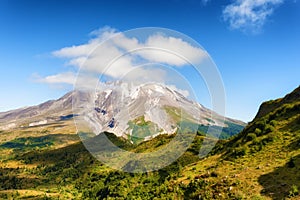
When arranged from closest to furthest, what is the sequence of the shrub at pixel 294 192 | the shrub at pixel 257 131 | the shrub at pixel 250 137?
the shrub at pixel 294 192 → the shrub at pixel 250 137 → the shrub at pixel 257 131

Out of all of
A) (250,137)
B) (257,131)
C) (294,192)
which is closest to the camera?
(294,192)

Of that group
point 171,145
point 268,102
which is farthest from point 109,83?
point 268,102

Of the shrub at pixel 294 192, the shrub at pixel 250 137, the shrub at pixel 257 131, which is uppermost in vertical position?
the shrub at pixel 257 131

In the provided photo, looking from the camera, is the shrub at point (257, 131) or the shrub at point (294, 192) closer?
the shrub at point (294, 192)

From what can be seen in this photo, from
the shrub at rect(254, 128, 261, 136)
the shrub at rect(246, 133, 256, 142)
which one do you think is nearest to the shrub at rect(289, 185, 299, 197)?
the shrub at rect(246, 133, 256, 142)

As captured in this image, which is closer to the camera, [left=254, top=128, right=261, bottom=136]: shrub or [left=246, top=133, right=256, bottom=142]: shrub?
[left=246, top=133, right=256, bottom=142]: shrub

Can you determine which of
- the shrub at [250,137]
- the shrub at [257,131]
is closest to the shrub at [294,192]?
the shrub at [250,137]

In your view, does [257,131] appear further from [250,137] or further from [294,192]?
[294,192]

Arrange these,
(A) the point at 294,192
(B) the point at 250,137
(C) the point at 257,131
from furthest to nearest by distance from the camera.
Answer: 1. (C) the point at 257,131
2. (B) the point at 250,137
3. (A) the point at 294,192

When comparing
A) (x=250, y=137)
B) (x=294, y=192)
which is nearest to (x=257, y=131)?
(x=250, y=137)

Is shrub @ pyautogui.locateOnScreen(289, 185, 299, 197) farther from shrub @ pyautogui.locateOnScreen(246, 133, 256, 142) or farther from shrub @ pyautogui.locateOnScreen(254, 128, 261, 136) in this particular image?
shrub @ pyautogui.locateOnScreen(254, 128, 261, 136)

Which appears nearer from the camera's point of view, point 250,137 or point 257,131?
point 250,137

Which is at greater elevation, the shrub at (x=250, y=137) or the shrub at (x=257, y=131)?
the shrub at (x=257, y=131)

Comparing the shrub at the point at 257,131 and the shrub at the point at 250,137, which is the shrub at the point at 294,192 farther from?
the shrub at the point at 257,131
